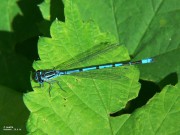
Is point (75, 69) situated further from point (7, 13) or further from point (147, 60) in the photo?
point (7, 13)

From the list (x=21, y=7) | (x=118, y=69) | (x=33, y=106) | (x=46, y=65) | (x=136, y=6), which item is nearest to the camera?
(x=33, y=106)

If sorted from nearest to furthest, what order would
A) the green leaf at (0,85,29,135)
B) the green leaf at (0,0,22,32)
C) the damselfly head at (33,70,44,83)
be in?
1. the damselfly head at (33,70,44,83)
2. the green leaf at (0,85,29,135)
3. the green leaf at (0,0,22,32)

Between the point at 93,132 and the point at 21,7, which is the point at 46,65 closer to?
the point at 93,132

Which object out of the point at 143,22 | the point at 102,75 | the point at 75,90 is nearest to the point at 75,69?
the point at 102,75

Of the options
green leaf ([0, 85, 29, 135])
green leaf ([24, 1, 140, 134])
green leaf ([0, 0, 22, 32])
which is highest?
green leaf ([0, 0, 22, 32])

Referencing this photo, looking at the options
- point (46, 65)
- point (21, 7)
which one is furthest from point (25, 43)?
point (46, 65)

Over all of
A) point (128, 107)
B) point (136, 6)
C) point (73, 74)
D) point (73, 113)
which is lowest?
point (128, 107)

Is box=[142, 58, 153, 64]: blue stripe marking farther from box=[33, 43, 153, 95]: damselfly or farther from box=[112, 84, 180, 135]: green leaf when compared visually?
box=[112, 84, 180, 135]: green leaf

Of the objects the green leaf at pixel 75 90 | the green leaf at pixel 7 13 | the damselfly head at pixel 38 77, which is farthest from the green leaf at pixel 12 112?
the green leaf at pixel 7 13

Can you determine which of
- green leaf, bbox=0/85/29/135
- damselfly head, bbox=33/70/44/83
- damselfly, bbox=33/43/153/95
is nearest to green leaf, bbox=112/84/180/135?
damselfly, bbox=33/43/153/95
